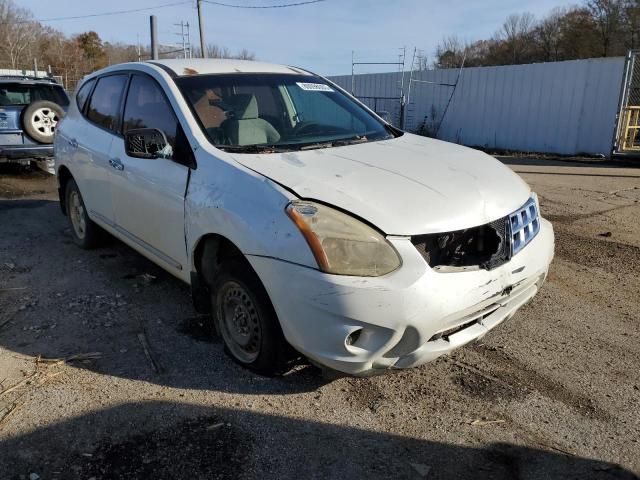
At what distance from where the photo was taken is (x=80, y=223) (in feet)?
17.8

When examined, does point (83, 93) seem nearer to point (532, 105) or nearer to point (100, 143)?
point (100, 143)

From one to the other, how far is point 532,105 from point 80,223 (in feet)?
46.7

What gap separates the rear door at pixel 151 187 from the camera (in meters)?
3.38

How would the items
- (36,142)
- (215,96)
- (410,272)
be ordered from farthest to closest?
(36,142) → (215,96) → (410,272)

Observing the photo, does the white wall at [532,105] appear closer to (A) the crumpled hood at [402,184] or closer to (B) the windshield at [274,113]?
(B) the windshield at [274,113]

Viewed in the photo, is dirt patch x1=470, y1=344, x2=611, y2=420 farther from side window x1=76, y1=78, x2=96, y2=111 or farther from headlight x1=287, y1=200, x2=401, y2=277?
side window x1=76, y1=78, x2=96, y2=111

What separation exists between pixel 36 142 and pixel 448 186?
859 cm

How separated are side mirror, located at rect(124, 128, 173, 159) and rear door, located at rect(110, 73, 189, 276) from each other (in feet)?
0.16

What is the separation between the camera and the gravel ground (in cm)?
242

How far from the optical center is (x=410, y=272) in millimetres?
2461

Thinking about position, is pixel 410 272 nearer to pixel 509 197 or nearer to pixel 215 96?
pixel 509 197

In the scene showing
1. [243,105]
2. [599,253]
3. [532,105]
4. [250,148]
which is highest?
[532,105]

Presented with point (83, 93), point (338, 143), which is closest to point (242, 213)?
point (338, 143)

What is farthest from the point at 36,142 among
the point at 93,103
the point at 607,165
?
the point at 607,165
